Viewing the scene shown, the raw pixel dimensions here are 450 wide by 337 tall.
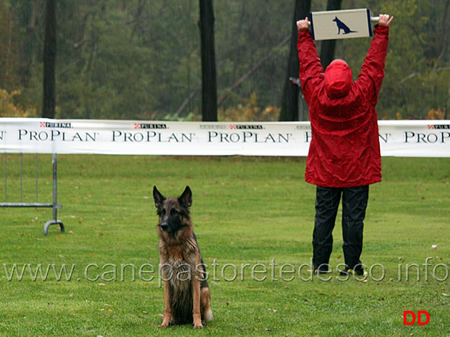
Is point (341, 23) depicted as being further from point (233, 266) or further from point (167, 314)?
point (167, 314)

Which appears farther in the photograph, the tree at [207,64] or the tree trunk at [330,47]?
the tree at [207,64]

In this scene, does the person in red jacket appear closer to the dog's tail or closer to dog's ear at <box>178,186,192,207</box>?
dog's ear at <box>178,186,192,207</box>

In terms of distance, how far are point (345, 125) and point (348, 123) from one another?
4cm

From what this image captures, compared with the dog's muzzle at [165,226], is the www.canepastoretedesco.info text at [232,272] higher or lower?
lower

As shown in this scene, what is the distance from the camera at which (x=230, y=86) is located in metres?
69.3

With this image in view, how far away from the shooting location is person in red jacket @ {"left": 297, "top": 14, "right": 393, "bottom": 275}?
8.45 metres

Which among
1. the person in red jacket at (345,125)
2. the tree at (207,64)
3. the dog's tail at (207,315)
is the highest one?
the tree at (207,64)

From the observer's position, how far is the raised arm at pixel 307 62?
28.5 ft

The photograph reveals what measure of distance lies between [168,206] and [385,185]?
641 inches

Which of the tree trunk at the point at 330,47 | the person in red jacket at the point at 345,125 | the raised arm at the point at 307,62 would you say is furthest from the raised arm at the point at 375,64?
the tree trunk at the point at 330,47

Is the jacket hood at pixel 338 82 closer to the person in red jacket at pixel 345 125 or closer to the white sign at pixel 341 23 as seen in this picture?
the person in red jacket at pixel 345 125

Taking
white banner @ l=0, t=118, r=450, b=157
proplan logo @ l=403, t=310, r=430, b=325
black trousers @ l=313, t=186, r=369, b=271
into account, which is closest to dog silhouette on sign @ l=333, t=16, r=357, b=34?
black trousers @ l=313, t=186, r=369, b=271

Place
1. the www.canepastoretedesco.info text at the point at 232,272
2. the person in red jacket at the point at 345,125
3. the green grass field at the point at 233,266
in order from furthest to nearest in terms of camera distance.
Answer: the www.canepastoretedesco.info text at the point at 232,272, the person in red jacket at the point at 345,125, the green grass field at the point at 233,266

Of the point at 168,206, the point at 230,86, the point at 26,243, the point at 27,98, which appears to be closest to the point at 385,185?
the point at 26,243
